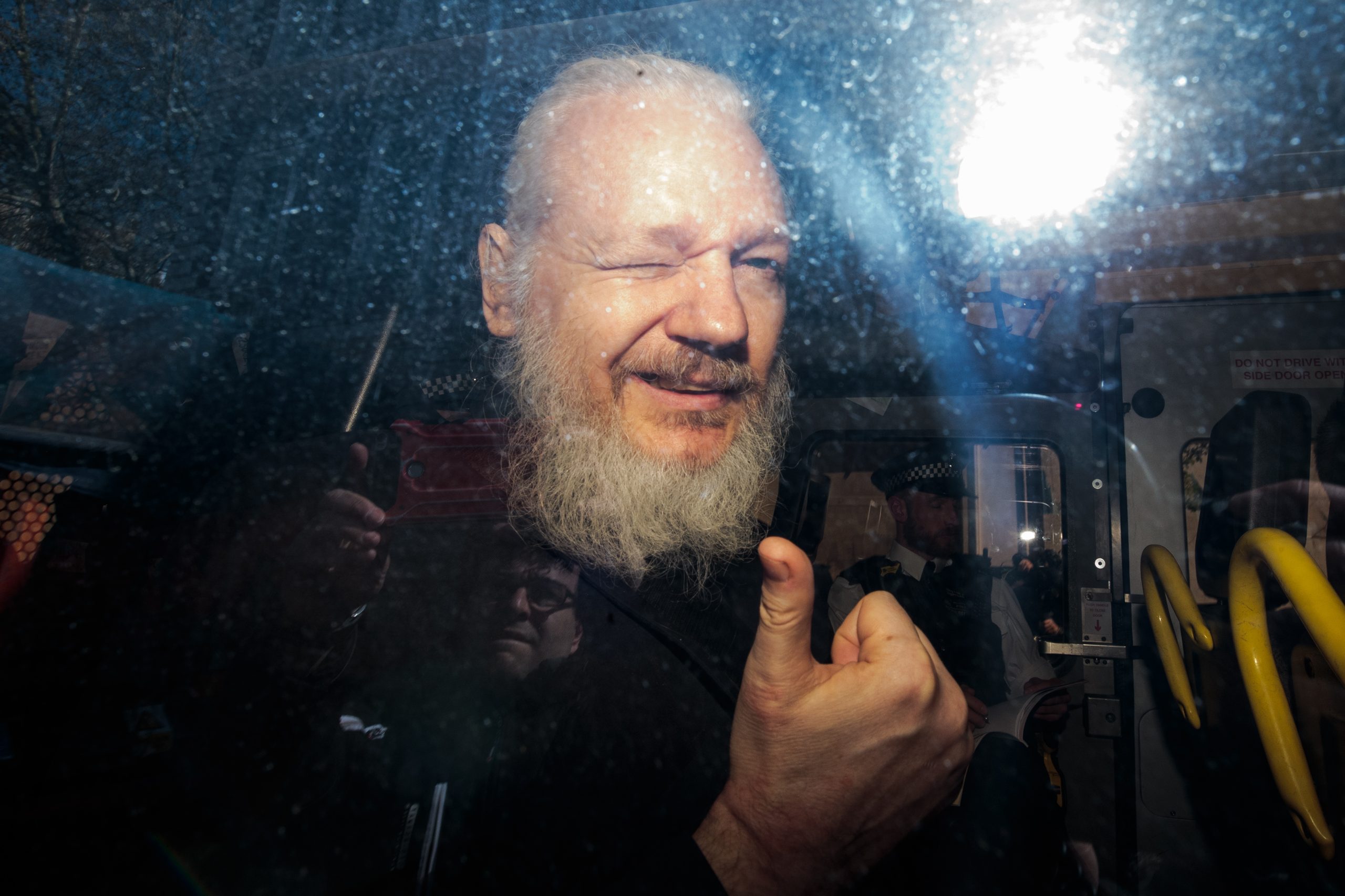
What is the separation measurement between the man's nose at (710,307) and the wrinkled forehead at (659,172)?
71mm

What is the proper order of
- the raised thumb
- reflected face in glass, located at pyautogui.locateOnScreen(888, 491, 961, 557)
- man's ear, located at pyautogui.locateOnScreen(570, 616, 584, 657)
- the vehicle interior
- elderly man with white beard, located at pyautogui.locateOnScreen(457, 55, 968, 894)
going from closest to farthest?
the raised thumb < elderly man with white beard, located at pyautogui.locateOnScreen(457, 55, 968, 894) < the vehicle interior < man's ear, located at pyautogui.locateOnScreen(570, 616, 584, 657) < reflected face in glass, located at pyautogui.locateOnScreen(888, 491, 961, 557)

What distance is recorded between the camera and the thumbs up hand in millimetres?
842

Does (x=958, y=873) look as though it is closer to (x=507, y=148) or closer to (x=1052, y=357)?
(x=1052, y=357)

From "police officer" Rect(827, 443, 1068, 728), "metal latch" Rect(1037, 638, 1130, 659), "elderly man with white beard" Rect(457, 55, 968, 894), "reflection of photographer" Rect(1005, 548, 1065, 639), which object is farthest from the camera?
"police officer" Rect(827, 443, 1068, 728)

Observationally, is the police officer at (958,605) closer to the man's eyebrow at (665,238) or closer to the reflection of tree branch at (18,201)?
the man's eyebrow at (665,238)

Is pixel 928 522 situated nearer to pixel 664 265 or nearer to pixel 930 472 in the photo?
pixel 930 472

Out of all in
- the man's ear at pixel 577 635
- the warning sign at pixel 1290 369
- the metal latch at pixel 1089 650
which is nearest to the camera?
the man's ear at pixel 577 635

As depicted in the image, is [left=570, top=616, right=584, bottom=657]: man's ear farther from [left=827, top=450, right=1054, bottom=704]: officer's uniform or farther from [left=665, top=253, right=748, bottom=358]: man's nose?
[left=827, top=450, right=1054, bottom=704]: officer's uniform

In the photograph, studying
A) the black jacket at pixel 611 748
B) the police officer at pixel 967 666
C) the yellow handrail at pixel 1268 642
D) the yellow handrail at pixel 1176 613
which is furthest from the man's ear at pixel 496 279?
the yellow handrail at pixel 1176 613

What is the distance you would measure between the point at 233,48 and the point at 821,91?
1.62 meters

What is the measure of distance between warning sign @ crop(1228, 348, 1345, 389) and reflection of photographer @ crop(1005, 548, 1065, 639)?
36.1 inches

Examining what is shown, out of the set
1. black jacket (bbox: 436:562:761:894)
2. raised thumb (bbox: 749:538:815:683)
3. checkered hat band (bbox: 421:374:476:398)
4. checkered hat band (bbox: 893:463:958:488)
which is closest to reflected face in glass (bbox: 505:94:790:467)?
checkered hat band (bbox: 421:374:476:398)

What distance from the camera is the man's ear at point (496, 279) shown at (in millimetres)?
1453

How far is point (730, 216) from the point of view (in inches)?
45.9
